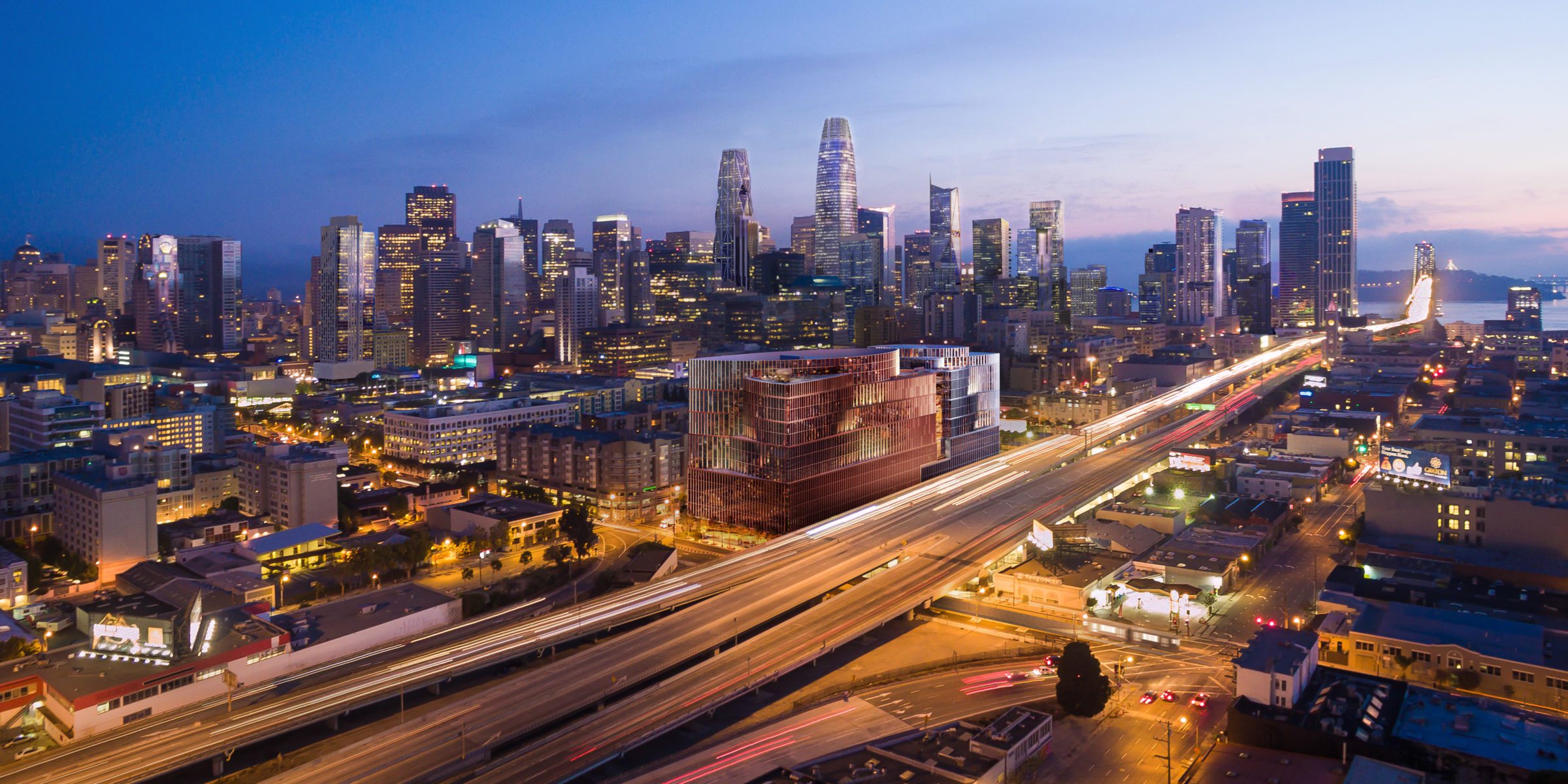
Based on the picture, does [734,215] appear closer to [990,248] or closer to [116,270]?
[990,248]

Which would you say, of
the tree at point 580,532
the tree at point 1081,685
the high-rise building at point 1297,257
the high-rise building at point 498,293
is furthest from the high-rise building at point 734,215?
the tree at point 1081,685

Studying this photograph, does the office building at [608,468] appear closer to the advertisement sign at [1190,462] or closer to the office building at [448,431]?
the office building at [448,431]

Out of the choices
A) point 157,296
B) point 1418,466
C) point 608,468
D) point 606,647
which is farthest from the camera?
point 157,296

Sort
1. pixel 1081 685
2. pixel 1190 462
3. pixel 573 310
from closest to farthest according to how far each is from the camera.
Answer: pixel 1081 685 < pixel 1190 462 < pixel 573 310

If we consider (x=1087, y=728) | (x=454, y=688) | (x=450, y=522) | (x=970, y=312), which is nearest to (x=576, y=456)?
(x=450, y=522)

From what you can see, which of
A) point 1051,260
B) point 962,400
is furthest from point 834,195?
point 962,400

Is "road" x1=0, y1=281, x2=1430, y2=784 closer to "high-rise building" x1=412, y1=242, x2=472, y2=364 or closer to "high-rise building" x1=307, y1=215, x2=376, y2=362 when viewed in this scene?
"high-rise building" x1=307, y1=215, x2=376, y2=362
